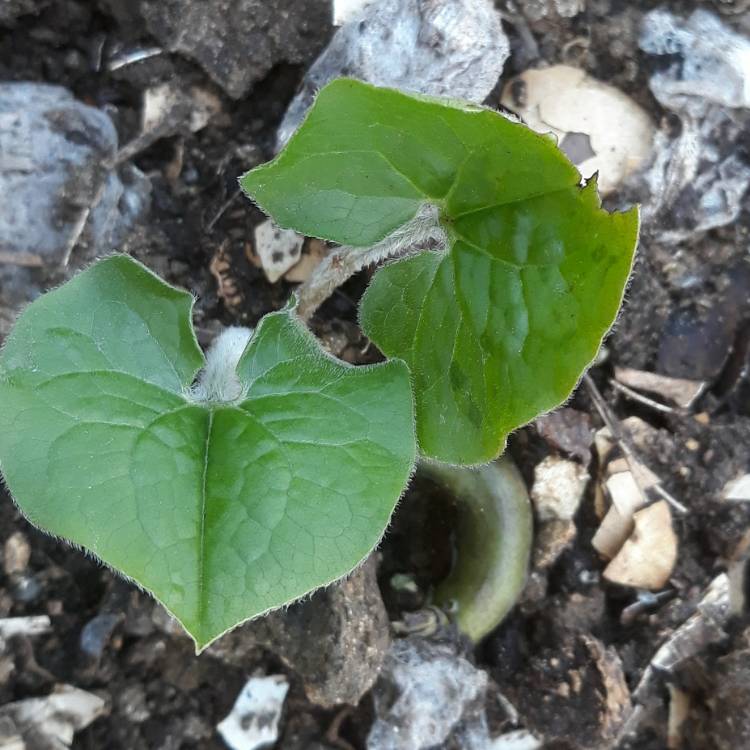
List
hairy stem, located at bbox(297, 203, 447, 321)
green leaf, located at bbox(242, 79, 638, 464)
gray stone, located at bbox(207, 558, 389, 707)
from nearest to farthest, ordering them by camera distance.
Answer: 1. green leaf, located at bbox(242, 79, 638, 464)
2. hairy stem, located at bbox(297, 203, 447, 321)
3. gray stone, located at bbox(207, 558, 389, 707)

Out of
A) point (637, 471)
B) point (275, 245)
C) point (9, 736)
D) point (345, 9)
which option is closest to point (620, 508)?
point (637, 471)

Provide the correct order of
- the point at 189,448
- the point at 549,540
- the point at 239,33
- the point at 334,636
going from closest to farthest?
the point at 189,448
the point at 334,636
the point at 239,33
the point at 549,540

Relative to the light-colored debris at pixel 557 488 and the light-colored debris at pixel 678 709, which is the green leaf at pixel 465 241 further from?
the light-colored debris at pixel 678 709

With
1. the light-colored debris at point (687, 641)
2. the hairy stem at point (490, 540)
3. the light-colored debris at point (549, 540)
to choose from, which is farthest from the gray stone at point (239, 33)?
the light-colored debris at point (687, 641)

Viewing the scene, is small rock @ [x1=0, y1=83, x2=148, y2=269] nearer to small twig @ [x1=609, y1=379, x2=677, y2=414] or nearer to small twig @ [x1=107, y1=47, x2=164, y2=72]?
small twig @ [x1=107, y1=47, x2=164, y2=72]

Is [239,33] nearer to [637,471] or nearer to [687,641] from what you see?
[637,471]

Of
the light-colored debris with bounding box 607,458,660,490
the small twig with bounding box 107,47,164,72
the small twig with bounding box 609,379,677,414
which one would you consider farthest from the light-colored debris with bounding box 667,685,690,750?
the small twig with bounding box 107,47,164,72
